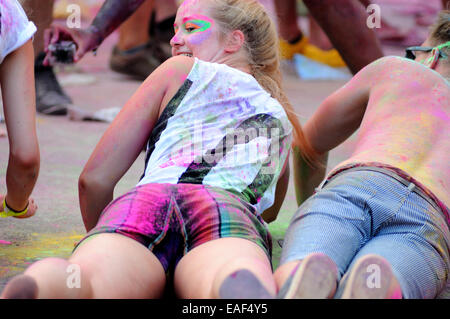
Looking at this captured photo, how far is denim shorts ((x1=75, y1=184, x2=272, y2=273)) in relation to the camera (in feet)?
5.87

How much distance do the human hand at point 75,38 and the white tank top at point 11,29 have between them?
0.97 meters

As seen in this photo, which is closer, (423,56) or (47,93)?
(423,56)

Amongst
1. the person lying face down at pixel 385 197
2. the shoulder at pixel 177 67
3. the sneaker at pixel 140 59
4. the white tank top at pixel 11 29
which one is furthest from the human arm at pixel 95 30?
the sneaker at pixel 140 59

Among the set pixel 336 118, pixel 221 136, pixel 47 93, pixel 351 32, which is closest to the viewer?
pixel 221 136

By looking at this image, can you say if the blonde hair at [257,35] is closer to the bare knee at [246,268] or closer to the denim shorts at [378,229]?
the denim shorts at [378,229]

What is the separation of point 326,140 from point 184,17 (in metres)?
0.61

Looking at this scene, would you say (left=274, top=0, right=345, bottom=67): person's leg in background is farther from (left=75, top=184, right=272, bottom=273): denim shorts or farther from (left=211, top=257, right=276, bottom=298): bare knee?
(left=211, top=257, right=276, bottom=298): bare knee

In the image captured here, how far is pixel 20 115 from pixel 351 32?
1860 mm

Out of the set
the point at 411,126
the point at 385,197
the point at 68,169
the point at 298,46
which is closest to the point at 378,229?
the point at 385,197

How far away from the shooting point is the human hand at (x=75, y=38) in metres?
3.12

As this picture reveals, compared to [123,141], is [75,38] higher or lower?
lower

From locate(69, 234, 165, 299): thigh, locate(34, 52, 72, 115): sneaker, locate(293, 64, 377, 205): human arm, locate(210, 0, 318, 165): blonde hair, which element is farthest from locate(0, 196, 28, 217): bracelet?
locate(34, 52, 72, 115): sneaker

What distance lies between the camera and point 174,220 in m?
1.83

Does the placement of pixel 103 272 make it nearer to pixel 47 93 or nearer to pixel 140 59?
pixel 47 93
